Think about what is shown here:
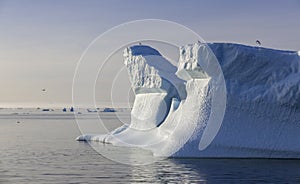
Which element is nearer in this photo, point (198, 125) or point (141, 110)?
point (198, 125)

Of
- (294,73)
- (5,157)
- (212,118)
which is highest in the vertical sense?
(294,73)

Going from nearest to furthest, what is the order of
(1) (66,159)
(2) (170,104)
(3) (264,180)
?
(3) (264,180) < (1) (66,159) < (2) (170,104)

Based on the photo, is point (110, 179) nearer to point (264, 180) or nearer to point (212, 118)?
point (264, 180)

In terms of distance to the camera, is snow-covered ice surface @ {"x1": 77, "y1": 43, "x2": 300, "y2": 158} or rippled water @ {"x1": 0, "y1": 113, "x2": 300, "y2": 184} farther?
snow-covered ice surface @ {"x1": 77, "y1": 43, "x2": 300, "y2": 158}

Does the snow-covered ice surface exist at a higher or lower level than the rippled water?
higher

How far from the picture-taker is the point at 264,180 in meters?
17.8

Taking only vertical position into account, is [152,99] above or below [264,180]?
above

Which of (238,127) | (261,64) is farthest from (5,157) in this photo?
(261,64)

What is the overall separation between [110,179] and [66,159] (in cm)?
690

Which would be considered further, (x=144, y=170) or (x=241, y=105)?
(x=241, y=105)

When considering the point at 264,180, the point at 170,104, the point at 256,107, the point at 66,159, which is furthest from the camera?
the point at 170,104

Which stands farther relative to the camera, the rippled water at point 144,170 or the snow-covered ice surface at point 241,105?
the snow-covered ice surface at point 241,105

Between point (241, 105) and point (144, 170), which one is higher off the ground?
point (241, 105)

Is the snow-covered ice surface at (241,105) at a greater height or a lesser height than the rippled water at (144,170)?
greater
